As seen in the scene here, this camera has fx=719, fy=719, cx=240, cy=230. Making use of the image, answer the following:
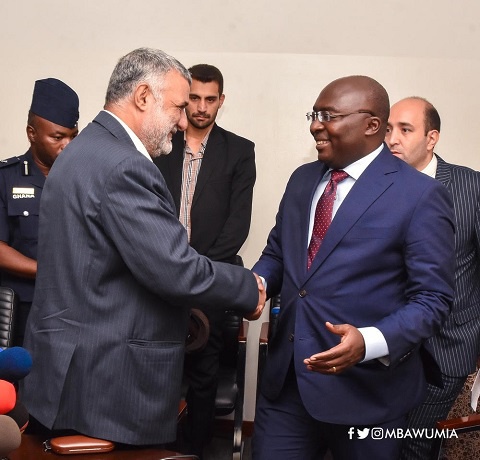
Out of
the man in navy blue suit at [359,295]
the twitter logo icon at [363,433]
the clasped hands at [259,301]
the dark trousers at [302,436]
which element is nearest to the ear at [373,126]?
the man in navy blue suit at [359,295]

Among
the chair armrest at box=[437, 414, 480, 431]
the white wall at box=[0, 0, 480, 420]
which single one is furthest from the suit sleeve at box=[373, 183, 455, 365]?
the white wall at box=[0, 0, 480, 420]

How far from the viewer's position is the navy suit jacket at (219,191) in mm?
3852

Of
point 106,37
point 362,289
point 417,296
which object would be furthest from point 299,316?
point 106,37

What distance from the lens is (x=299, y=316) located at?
2326mm

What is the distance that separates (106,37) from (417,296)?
9.55 ft

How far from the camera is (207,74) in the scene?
3939mm

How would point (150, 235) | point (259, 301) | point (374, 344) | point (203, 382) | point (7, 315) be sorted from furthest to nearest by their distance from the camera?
point (203, 382), point (7, 315), point (259, 301), point (374, 344), point (150, 235)

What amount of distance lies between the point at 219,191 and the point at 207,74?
25.4 inches

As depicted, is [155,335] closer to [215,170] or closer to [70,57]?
[215,170]

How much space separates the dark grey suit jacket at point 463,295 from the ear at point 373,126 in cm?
73

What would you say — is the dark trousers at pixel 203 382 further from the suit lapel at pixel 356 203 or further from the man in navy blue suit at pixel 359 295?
the suit lapel at pixel 356 203

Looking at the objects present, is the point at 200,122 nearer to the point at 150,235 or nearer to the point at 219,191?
the point at 219,191

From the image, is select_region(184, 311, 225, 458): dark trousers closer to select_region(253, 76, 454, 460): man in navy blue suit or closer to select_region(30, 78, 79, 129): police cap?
select_region(30, 78, 79, 129): police cap

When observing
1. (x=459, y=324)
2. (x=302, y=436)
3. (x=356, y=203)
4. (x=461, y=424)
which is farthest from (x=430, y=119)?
(x=302, y=436)
